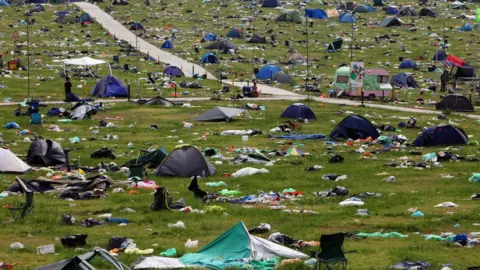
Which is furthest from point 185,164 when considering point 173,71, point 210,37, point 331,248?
point 210,37

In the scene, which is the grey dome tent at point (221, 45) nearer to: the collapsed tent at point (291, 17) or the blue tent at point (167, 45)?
the blue tent at point (167, 45)

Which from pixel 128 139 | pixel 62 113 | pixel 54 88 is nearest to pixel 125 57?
pixel 54 88

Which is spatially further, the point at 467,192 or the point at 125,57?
the point at 125,57

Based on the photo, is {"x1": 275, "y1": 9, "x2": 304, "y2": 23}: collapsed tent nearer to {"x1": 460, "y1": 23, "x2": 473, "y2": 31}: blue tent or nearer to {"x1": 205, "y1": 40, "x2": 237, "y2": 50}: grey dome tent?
{"x1": 460, "y1": 23, "x2": 473, "y2": 31}: blue tent

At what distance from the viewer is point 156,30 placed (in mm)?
102562

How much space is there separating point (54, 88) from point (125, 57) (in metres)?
17.4

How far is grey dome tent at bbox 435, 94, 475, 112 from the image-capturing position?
57350mm

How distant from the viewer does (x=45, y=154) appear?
38.2 m

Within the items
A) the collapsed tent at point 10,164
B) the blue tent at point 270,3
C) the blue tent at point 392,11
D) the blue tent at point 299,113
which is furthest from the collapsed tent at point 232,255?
the blue tent at point 270,3

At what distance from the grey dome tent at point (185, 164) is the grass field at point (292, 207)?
1.66 ft

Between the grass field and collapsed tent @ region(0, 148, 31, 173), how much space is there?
0.72m

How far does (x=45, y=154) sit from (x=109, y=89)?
2380cm

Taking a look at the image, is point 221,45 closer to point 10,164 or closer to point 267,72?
point 267,72

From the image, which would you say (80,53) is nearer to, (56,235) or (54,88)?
(54,88)
